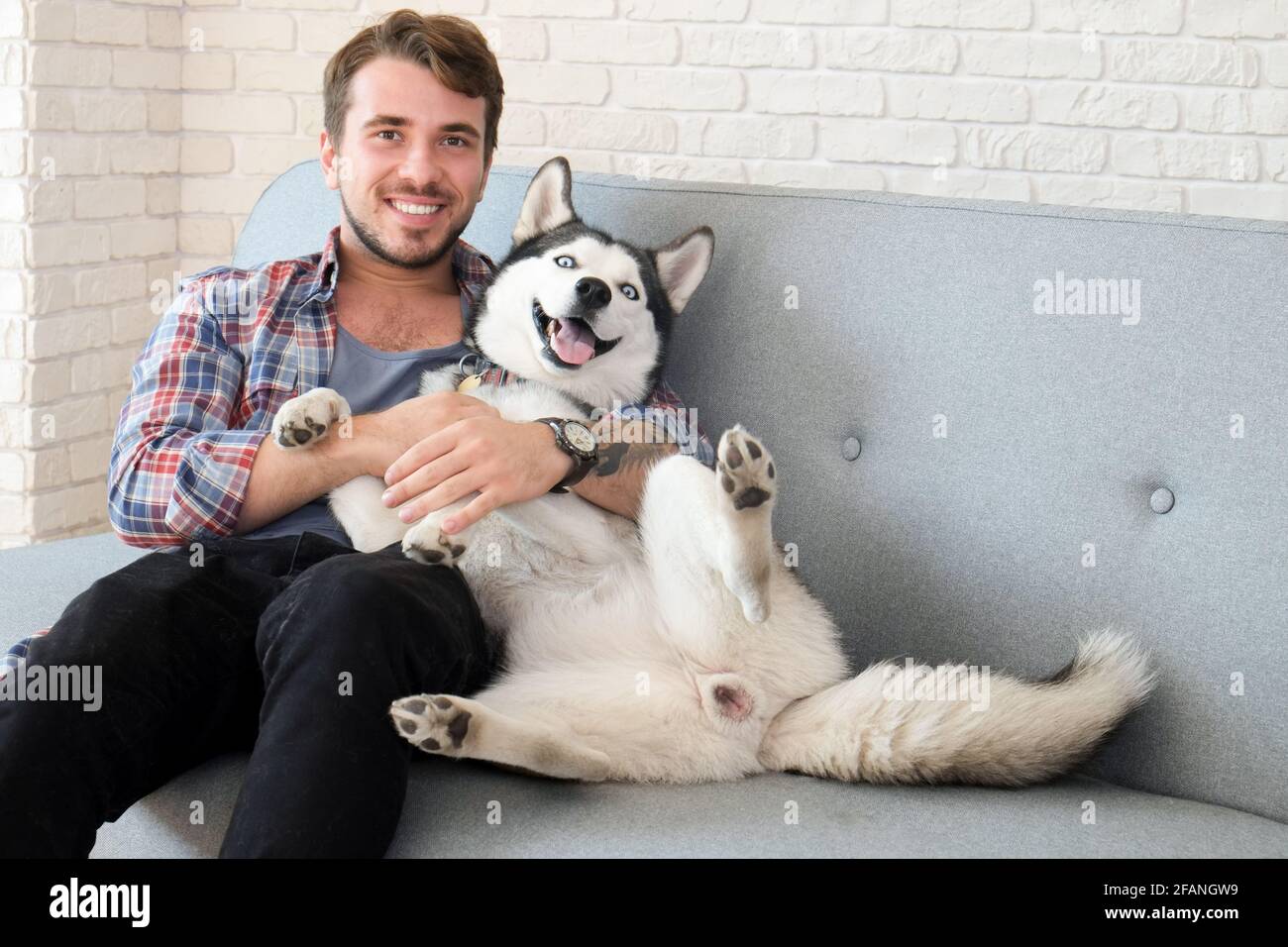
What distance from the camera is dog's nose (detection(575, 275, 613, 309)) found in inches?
69.3

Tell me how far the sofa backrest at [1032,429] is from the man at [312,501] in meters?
0.21

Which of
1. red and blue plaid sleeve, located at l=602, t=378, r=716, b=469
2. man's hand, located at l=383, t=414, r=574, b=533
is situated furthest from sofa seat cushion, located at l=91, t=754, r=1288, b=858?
red and blue plaid sleeve, located at l=602, t=378, r=716, b=469

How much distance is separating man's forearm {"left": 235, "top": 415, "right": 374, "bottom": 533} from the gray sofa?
379 millimetres

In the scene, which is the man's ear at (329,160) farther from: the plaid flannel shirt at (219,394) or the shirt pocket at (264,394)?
the shirt pocket at (264,394)

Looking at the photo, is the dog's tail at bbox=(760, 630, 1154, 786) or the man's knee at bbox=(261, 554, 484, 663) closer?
the man's knee at bbox=(261, 554, 484, 663)

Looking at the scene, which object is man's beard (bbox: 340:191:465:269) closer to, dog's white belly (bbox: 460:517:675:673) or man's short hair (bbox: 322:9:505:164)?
man's short hair (bbox: 322:9:505:164)

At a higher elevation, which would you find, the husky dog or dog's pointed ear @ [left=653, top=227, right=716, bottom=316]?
dog's pointed ear @ [left=653, top=227, right=716, bottom=316]

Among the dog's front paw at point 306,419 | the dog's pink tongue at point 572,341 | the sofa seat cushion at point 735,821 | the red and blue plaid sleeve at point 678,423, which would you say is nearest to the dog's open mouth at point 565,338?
the dog's pink tongue at point 572,341

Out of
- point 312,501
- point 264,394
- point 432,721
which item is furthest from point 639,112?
point 432,721

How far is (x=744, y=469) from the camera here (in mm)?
1342
